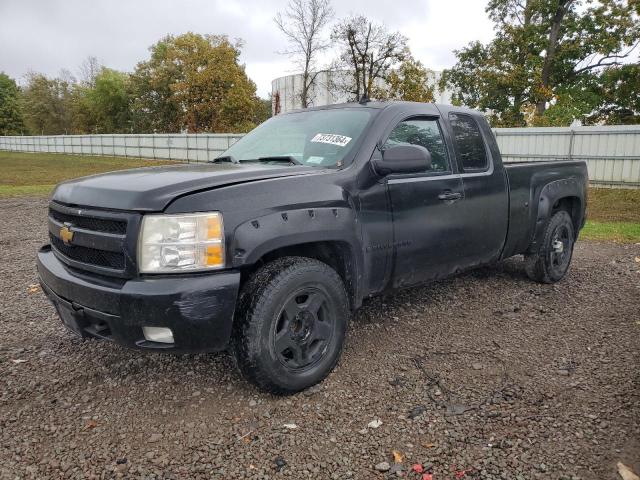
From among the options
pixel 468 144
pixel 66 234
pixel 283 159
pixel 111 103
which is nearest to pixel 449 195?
pixel 468 144

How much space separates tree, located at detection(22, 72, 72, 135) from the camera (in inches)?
2933

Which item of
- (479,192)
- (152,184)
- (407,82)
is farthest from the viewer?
(407,82)

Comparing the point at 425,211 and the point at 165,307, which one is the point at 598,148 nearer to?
the point at 425,211

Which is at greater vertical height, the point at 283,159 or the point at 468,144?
the point at 468,144

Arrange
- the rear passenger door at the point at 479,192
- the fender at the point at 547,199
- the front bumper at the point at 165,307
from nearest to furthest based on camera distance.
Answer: the front bumper at the point at 165,307 < the rear passenger door at the point at 479,192 < the fender at the point at 547,199

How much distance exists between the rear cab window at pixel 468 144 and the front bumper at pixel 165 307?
2365 millimetres

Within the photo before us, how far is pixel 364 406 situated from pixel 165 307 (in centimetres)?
126

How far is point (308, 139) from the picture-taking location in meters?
3.74

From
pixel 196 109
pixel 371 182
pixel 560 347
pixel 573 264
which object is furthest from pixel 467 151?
pixel 196 109

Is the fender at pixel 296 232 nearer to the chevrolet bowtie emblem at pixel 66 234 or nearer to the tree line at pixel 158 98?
the chevrolet bowtie emblem at pixel 66 234

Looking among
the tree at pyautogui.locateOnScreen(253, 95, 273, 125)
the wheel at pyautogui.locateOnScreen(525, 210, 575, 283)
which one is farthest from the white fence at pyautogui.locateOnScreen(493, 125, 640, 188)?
the tree at pyautogui.locateOnScreen(253, 95, 273, 125)

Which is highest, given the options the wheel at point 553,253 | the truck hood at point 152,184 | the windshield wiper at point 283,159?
the windshield wiper at point 283,159

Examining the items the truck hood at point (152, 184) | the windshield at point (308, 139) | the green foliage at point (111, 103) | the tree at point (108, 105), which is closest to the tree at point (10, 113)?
the tree at point (108, 105)

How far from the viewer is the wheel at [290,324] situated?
2.82 metres
